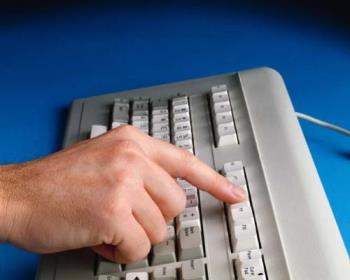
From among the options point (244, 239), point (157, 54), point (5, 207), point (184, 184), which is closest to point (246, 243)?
point (244, 239)

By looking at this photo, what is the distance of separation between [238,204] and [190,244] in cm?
6

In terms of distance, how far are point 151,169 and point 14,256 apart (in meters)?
0.19

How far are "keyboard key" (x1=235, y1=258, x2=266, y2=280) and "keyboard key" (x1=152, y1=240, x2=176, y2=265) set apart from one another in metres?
0.06

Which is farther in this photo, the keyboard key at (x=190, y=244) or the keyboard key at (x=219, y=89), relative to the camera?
the keyboard key at (x=219, y=89)

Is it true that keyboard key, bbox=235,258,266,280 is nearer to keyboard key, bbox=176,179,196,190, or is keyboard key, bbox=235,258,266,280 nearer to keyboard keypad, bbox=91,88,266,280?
keyboard keypad, bbox=91,88,266,280

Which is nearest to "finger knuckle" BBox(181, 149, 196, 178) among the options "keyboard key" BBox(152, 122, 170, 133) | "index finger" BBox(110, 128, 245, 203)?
"index finger" BBox(110, 128, 245, 203)

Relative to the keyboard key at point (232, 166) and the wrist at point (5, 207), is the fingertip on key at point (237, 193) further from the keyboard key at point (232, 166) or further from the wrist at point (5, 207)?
the wrist at point (5, 207)

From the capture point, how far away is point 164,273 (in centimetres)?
44

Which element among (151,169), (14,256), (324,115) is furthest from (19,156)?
(324,115)

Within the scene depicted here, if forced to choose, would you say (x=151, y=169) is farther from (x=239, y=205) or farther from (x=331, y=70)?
(x=331, y=70)

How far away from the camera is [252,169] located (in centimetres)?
52

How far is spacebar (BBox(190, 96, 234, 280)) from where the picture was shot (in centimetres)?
44

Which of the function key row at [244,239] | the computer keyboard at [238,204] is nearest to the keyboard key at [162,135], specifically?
the computer keyboard at [238,204]

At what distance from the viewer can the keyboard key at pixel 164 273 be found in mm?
440
